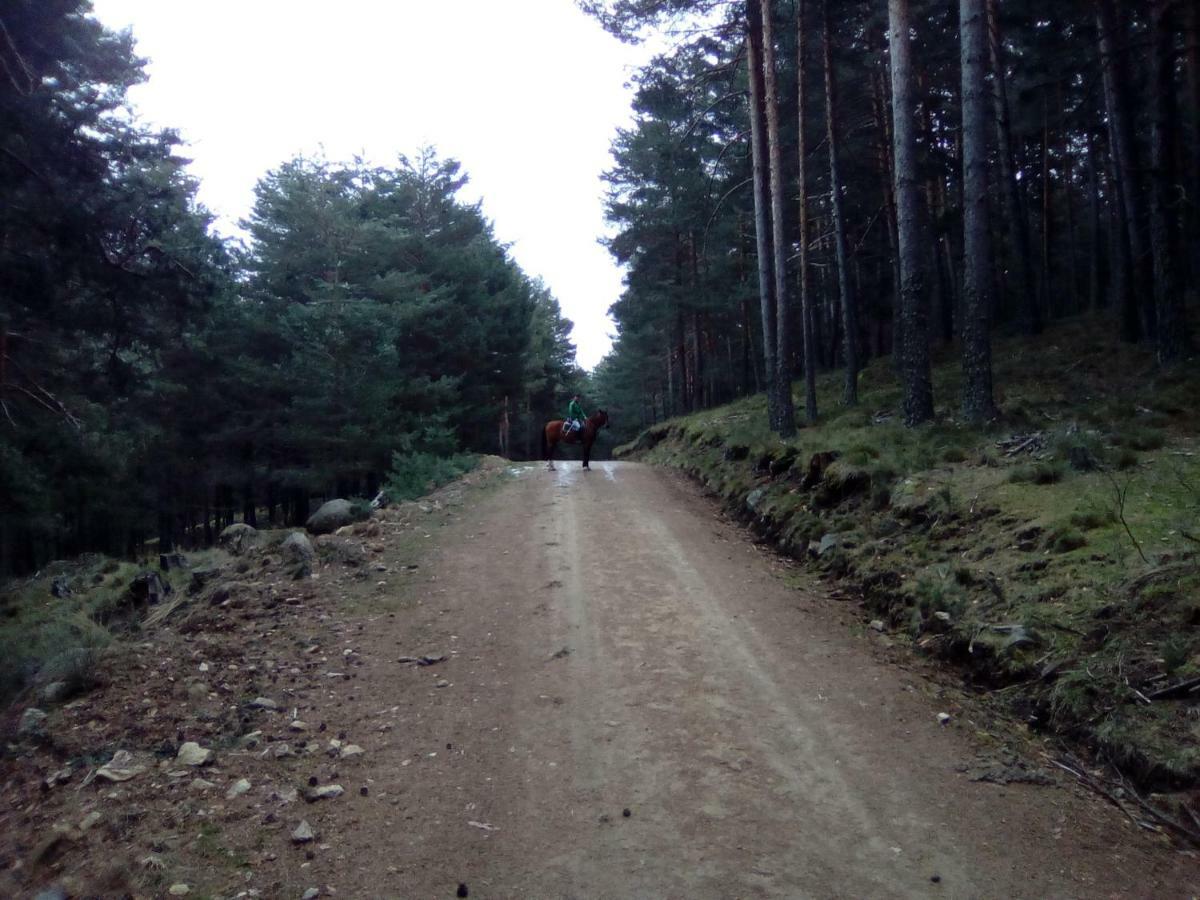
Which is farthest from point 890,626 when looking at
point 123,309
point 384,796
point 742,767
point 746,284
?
point 746,284

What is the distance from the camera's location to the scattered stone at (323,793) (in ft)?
15.2

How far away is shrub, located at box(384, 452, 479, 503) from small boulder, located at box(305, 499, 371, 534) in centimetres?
93

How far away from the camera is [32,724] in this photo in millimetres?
5734

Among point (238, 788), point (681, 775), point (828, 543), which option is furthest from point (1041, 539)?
point (238, 788)

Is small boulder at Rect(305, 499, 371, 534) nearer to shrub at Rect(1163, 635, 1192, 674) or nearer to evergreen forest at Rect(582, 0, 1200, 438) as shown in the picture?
evergreen forest at Rect(582, 0, 1200, 438)

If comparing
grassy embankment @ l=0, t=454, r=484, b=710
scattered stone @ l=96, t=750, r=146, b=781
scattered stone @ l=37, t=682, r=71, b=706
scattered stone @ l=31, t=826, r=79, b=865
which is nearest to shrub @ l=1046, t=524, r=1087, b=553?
scattered stone @ l=96, t=750, r=146, b=781

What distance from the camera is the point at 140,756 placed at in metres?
5.14

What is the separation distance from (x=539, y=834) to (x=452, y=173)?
32406 mm

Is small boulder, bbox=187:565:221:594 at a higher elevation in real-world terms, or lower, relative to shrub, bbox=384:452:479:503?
lower

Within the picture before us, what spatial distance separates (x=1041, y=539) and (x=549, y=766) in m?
5.19

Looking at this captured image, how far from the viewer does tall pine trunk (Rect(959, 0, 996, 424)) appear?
11.8 m

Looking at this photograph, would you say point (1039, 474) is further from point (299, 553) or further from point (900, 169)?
point (299, 553)

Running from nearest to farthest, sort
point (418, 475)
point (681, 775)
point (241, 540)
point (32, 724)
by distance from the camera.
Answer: point (681, 775) → point (32, 724) → point (241, 540) → point (418, 475)

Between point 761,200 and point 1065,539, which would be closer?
point 1065,539
